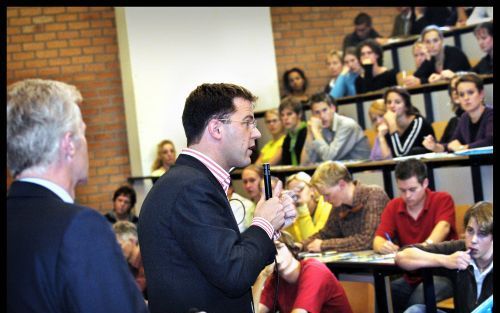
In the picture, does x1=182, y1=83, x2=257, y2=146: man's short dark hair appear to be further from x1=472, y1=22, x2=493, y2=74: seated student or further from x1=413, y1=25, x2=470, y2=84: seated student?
x1=413, y1=25, x2=470, y2=84: seated student

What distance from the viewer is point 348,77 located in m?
7.98

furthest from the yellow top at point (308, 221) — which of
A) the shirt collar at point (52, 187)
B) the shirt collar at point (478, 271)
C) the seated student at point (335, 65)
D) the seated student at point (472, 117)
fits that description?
the shirt collar at point (52, 187)

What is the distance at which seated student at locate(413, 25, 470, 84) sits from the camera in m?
6.81

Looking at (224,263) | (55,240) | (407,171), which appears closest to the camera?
(55,240)

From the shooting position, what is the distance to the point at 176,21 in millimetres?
8086

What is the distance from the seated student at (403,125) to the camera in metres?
5.95

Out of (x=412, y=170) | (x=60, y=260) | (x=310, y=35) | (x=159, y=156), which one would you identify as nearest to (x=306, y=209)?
(x=412, y=170)

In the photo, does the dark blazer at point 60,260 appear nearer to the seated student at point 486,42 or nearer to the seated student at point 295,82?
the seated student at point 486,42

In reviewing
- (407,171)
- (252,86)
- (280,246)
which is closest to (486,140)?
(407,171)

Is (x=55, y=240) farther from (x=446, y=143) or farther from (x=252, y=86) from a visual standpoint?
(x=252, y=86)

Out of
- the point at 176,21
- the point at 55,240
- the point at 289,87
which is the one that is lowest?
the point at 55,240

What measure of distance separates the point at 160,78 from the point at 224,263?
19.8 feet

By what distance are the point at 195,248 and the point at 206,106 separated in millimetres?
421

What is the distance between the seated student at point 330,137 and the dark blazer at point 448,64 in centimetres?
80
